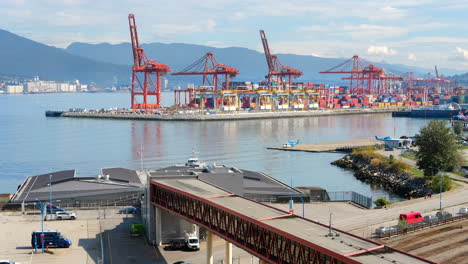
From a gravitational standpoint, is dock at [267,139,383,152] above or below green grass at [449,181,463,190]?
below

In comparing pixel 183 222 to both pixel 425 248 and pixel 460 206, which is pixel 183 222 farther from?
pixel 460 206

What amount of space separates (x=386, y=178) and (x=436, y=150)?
2136mm

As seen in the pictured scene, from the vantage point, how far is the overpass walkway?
533 centimetres

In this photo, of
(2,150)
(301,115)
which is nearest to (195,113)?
(301,115)

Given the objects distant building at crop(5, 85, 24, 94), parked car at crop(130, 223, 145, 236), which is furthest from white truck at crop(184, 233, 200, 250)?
distant building at crop(5, 85, 24, 94)

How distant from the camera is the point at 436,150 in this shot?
15.4 m

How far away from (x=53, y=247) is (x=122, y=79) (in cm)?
17552

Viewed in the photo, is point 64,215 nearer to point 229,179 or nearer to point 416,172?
point 229,179

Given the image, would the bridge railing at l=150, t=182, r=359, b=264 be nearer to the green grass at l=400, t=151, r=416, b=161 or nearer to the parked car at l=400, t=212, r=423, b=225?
the parked car at l=400, t=212, r=423, b=225

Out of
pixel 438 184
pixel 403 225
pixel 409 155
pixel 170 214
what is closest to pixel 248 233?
pixel 170 214

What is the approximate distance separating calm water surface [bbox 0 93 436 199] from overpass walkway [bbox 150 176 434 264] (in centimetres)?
882

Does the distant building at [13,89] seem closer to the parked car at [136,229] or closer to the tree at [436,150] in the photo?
the tree at [436,150]

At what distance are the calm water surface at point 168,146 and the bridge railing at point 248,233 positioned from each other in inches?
346

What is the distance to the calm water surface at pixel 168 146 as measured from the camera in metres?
19.3
